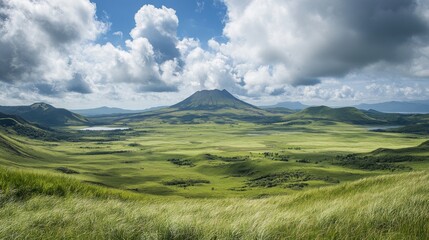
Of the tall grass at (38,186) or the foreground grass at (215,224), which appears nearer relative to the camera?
the foreground grass at (215,224)

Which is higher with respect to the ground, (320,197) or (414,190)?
(414,190)

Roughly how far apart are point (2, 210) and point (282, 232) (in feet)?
23.4

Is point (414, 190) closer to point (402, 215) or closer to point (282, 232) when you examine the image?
point (402, 215)

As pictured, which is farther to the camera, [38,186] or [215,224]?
[38,186]

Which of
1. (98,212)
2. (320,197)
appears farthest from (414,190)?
(98,212)

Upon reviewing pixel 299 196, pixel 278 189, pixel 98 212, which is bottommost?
pixel 278 189

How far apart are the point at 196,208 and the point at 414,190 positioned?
314 inches

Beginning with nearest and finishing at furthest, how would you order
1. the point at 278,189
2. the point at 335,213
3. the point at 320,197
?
the point at 335,213 < the point at 320,197 < the point at 278,189

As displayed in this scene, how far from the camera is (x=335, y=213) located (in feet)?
32.5

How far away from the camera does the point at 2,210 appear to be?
9.37 m

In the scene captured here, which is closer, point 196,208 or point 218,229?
point 218,229

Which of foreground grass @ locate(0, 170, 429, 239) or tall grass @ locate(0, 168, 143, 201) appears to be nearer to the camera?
foreground grass @ locate(0, 170, 429, 239)

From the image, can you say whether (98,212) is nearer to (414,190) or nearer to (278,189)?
(414,190)

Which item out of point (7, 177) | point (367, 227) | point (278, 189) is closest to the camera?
point (367, 227)
